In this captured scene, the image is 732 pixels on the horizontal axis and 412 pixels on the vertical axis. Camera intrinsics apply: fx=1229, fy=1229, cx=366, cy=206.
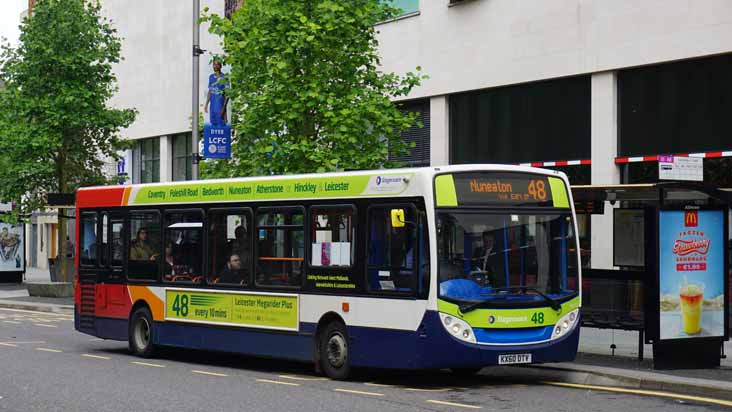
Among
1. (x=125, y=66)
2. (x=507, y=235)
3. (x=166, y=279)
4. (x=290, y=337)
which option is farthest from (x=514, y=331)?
(x=125, y=66)

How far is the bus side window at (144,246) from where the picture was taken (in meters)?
18.7

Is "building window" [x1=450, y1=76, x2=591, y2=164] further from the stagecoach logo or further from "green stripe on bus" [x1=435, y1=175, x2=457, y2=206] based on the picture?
"green stripe on bus" [x1=435, y1=175, x2=457, y2=206]

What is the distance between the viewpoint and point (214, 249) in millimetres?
17312

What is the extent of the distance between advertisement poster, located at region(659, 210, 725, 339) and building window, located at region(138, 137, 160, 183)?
32.4 m

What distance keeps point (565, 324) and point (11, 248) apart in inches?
1271

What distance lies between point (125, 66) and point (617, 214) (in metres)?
33.8

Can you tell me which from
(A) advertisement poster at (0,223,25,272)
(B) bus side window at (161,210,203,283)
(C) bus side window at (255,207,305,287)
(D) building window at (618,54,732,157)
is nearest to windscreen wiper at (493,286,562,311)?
(C) bus side window at (255,207,305,287)

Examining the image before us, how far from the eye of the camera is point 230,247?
55.9 feet

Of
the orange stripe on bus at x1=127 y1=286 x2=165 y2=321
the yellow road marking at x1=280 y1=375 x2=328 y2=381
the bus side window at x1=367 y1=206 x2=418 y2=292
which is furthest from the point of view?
the orange stripe on bus at x1=127 y1=286 x2=165 y2=321

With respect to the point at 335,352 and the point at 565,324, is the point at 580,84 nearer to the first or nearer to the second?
the point at 565,324

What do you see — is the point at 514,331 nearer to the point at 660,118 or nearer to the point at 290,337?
the point at 290,337

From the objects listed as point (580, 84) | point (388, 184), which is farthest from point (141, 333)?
point (580, 84)

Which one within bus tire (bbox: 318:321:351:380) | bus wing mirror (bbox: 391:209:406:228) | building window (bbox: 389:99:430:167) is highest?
building window (bbox: 389:99:430:167)

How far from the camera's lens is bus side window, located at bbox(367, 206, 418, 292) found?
552 inches
